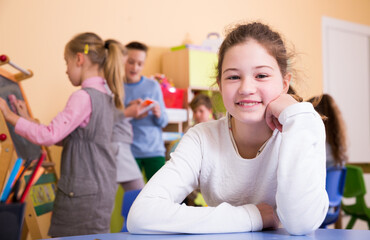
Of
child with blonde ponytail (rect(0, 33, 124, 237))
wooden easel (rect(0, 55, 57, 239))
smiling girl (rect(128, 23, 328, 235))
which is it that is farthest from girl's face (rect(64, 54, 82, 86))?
smiling girl (rect(128, 23, 328, 235))

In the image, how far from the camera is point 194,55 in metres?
3.56

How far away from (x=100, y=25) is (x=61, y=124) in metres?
1.63

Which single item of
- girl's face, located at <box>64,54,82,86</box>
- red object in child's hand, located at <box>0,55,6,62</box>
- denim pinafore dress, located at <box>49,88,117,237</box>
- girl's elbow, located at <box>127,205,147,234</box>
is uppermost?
red object in child's hand, located at <box>0,55,6,62</box>

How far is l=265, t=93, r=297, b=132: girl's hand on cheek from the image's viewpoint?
1.03 meters

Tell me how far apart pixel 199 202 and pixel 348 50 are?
3.68 m

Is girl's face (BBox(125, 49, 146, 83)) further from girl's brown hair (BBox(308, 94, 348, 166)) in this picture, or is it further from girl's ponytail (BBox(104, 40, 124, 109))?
girl's brown hair (BBox(308, 94, 348, 166))

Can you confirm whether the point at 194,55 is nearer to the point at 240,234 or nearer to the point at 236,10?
the point at 236,10

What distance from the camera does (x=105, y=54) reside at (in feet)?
7.10

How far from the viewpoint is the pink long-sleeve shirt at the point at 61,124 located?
1.81m

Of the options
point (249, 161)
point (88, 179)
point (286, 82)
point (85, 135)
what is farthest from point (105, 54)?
point (249, 161)

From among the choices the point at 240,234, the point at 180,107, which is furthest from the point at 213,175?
the point at 180,107

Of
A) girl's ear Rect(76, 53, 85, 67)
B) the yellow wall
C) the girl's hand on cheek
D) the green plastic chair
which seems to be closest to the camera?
the girl's hand on cheek

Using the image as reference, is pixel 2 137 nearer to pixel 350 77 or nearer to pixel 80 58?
pixel 80 58

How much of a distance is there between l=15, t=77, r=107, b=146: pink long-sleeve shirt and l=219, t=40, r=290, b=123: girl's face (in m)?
0.95
